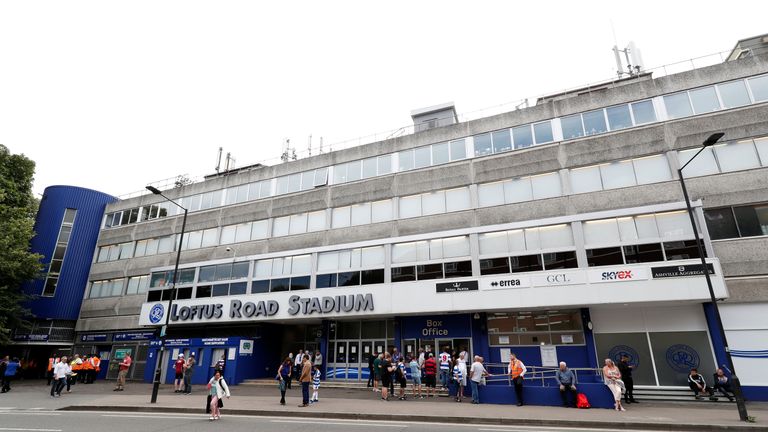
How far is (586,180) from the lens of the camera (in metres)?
20.4

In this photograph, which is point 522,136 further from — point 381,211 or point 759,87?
point 759,87

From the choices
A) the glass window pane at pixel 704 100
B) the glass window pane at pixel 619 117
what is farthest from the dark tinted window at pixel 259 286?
the glass window pane at pixel 704 100

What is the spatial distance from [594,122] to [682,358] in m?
11.9

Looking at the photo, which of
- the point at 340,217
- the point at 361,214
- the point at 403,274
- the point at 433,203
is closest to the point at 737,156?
the point at 433,203

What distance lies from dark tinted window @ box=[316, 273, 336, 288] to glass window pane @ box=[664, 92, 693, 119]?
19570 mm

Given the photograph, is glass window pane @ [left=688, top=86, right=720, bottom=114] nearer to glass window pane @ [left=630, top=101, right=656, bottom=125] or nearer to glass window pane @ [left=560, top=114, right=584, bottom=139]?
glass window pane @ [left=630, top=101, right=656, bottom=125]

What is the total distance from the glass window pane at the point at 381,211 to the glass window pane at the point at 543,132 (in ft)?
29.8

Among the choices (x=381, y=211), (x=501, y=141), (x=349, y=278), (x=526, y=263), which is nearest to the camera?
(x=526, y=263)

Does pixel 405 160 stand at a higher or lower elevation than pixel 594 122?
lower

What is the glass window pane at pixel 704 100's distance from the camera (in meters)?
19.3

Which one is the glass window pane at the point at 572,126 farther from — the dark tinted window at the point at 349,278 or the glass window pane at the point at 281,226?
the glass window pane at the point at 281,226

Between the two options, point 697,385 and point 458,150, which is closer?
point 697,385

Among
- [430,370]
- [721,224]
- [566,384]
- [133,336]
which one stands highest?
[721,224]

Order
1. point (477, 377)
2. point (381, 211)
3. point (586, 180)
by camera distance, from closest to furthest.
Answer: point (477, 377) → point (586, 180) → point (381, 211)
